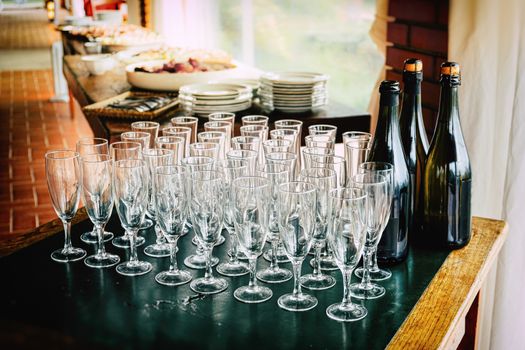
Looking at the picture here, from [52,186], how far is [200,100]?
134 cm

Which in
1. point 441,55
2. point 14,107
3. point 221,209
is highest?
point 441,55

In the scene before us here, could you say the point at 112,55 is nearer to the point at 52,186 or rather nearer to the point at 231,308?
the point at 52,186

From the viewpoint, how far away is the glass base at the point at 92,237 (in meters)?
1.53

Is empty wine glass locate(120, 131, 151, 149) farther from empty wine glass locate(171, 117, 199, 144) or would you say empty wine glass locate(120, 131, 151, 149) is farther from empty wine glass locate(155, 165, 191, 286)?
empty wine glass locate(155, 165, 191, 286)

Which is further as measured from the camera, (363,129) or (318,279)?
(363,129)

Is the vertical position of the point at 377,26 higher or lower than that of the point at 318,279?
higher

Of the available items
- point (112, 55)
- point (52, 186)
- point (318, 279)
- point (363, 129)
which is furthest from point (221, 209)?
point (112, 55)

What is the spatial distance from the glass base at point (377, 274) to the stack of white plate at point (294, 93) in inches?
56.4

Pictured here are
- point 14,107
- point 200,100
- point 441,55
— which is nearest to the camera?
point 441,55

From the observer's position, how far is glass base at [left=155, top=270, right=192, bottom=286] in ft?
4.28

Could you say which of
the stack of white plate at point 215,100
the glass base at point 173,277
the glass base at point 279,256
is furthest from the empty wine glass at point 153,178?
the stack of white plate at point 215,100

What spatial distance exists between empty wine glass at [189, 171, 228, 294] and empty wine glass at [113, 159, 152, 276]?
0.13 m

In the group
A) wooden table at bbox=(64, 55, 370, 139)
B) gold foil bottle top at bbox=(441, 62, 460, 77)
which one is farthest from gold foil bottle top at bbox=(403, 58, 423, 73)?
wooden table at bbox=(64, 55, 370, 139)

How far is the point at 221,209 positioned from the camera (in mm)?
1258
